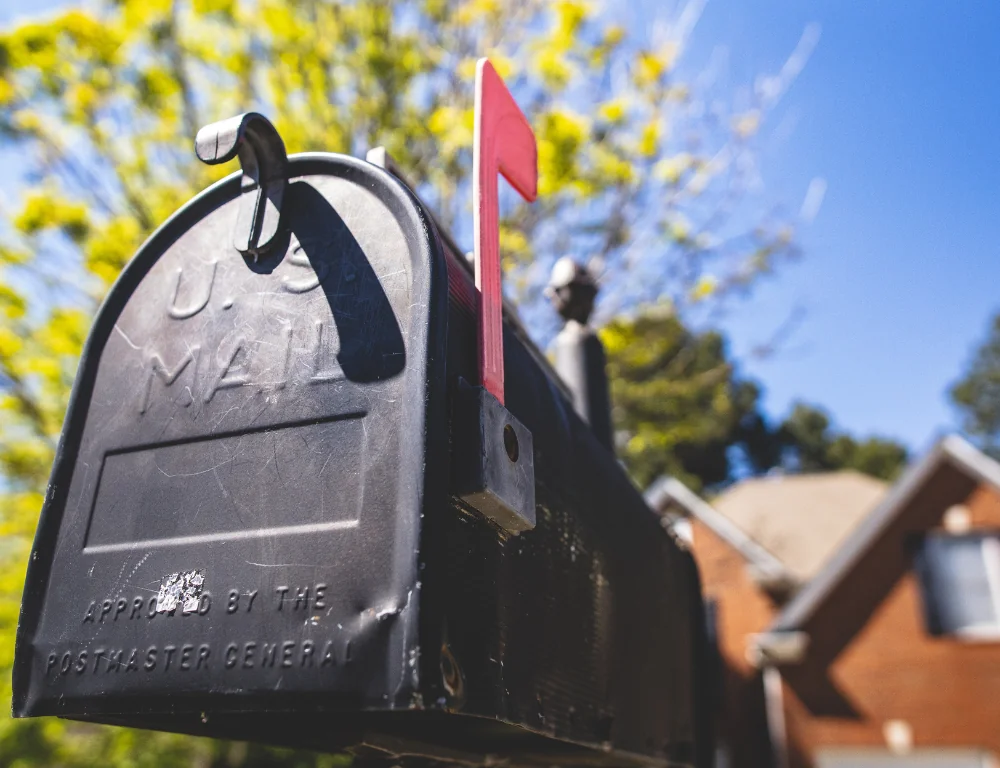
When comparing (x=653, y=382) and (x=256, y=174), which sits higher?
(x=653, y=382)

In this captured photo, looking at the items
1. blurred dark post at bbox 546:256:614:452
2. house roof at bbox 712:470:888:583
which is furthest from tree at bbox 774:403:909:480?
blurred dark post at bbox 546:256:614:452

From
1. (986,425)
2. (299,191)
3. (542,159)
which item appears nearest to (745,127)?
(542,159)

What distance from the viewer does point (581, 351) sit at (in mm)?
2885

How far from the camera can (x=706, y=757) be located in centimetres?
290

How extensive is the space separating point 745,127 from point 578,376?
5.78 meters

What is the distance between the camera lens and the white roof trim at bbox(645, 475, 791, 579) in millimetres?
15156

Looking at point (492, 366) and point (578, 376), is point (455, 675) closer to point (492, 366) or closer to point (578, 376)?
point (492, 366)

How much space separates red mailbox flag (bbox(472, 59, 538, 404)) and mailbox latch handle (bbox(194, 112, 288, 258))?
0.40 m

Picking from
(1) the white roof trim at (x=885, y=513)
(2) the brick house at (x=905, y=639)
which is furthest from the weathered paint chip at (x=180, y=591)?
(1) the white roof trim at (x=885, y=513)

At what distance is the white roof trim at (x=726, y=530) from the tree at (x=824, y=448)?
89.8ft

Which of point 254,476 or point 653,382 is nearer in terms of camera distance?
point 254,476

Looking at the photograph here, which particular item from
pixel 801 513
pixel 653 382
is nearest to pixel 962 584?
pixel 653 382

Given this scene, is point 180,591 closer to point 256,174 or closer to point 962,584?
point 256,174

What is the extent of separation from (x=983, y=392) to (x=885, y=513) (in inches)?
1462
